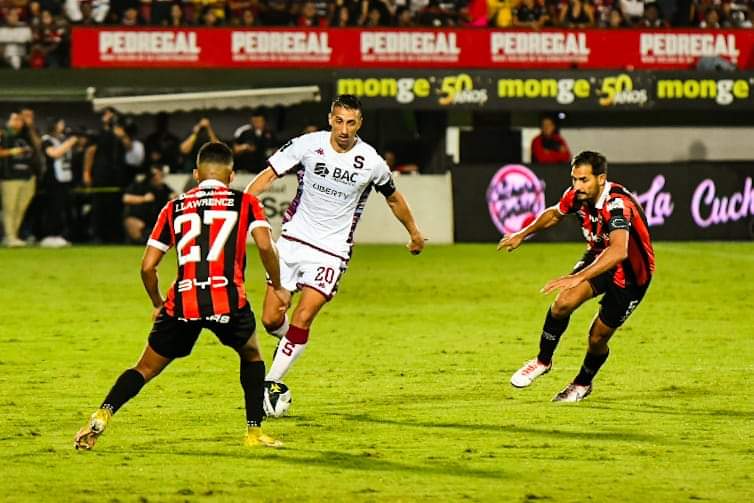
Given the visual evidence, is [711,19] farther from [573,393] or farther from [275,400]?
[275,400]

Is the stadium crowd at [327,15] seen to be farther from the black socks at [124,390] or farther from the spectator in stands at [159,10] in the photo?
the black socks at [124,390]

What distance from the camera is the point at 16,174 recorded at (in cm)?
2566

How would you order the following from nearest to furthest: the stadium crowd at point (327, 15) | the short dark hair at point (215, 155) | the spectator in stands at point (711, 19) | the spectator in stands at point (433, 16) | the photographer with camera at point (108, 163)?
the short dark hair at point (215, 155) < the photographer with camera at point (108, 163) < the stadium crowd at point (327, 15) < the spectator in stands at point (433, 16) < the spectator in stands at point (711, 19)

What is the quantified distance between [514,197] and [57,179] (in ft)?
23.8

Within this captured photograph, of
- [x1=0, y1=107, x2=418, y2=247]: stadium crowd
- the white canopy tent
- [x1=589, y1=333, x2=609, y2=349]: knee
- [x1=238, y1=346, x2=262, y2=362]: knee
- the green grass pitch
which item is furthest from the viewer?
the white canopy tent

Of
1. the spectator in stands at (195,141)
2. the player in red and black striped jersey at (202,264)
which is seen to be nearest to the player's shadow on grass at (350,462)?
the player in red and black striped jersey at (202,264)

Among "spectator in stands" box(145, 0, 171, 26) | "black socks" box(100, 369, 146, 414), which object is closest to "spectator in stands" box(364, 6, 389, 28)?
"spectator in stands" box(145, 0, 171, 26)

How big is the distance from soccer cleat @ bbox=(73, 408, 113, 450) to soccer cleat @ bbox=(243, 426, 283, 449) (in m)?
0.77

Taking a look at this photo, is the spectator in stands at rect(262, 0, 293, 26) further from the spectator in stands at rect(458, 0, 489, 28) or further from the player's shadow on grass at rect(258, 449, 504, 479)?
the player's shadow on grass at rect(258, 449, 504, 479)

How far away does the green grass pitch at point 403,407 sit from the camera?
797 centimetres

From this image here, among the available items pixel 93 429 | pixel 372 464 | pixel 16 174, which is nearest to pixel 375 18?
pixel 16 174

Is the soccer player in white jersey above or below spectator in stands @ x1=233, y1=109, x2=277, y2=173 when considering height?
above

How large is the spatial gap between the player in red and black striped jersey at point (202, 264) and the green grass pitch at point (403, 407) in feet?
2.04

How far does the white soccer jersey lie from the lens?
1065 cm
